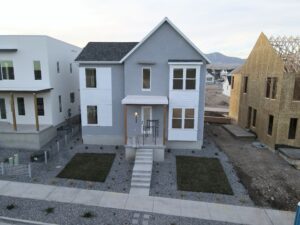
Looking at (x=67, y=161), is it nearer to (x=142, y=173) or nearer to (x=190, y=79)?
(x=142, y=173)

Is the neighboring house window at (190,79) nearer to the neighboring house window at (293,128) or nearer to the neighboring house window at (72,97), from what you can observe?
the neighboring house window at (293,128)

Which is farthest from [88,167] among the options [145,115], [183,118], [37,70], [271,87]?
[271,87]

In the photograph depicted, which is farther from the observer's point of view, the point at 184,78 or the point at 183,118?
the point at 183,118

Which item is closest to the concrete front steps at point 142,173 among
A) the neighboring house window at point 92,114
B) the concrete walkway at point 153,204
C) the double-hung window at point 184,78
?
the concrete walkway at point 153,204

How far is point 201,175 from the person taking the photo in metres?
12.9

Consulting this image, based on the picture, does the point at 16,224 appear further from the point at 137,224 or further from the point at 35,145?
→ the point at 35,145

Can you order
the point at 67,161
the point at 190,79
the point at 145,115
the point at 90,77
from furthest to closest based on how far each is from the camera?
the point at 90,77 → the point at 145,115 → the point at 190,79 → the point at 67,161

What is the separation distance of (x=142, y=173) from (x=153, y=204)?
246cm

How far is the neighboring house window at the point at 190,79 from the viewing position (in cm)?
1566

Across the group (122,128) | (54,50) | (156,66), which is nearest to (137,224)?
(122,128)

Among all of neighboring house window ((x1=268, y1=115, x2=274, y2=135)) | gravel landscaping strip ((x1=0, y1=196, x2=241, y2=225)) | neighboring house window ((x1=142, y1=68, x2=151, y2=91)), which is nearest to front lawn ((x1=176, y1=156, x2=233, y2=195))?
gravel landscaping strip ((x1=0, y1=196, x2=241, y2=225))

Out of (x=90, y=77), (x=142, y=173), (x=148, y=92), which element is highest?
(x=90, y=77)

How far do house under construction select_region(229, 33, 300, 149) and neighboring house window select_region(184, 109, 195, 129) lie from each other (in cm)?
659

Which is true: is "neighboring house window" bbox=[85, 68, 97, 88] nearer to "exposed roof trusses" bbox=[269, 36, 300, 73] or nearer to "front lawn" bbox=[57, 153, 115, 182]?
"front lawn" bbox=[57, 153, 115, 182]
